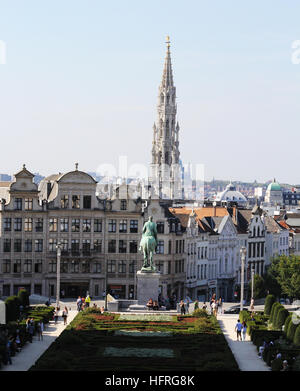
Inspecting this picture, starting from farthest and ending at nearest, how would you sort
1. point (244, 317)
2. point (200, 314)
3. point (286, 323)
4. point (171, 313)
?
1. point (171, 313)
2. point (200, 314)
3. point (244, 317)
4. point (286, 323)

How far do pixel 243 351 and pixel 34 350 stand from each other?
45.5 ft

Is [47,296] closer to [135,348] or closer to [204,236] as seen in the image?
[204,236]

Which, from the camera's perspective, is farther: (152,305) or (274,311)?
(152,305)

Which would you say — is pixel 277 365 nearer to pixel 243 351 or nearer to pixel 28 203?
pixel 243 351

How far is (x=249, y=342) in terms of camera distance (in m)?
87.8

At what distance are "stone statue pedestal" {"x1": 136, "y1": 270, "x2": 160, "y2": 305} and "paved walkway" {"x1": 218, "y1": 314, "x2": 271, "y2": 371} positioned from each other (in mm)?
7513

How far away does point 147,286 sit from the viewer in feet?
350

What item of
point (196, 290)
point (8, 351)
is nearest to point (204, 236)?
point (196, 290)

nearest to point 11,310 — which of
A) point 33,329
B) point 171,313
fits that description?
point 33,329

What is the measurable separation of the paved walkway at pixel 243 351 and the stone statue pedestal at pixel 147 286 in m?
7.51

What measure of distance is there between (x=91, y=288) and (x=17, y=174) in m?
14.8

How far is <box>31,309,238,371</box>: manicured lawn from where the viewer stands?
7194cm

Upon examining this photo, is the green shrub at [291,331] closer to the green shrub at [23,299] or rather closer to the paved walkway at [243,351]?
the paved walkway at [243,351]

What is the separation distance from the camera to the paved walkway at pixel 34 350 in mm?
72250
